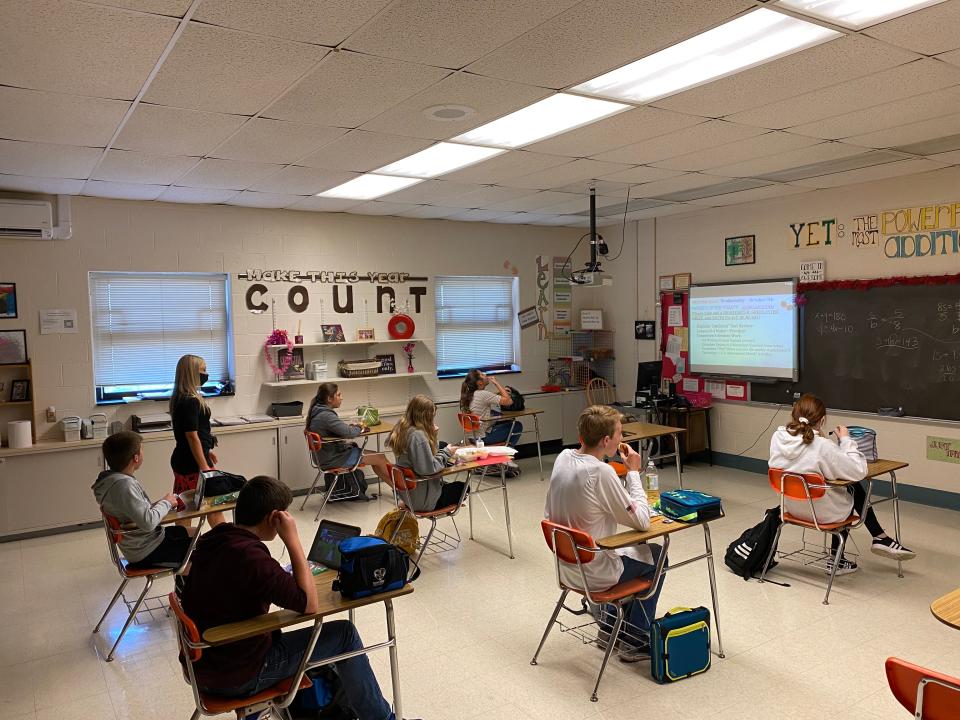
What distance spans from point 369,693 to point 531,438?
236 inches

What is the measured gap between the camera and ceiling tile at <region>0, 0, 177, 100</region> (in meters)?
2.52

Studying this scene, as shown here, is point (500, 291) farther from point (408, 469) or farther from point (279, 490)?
point (279, 490)

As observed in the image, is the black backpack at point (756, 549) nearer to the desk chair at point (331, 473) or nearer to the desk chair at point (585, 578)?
the desk chair at point (585, 578)

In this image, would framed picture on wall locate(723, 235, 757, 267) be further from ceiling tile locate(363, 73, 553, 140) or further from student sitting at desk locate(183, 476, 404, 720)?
student sitting at desk locate(183, 476, 404, 720)

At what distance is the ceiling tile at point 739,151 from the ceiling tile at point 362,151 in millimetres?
1967

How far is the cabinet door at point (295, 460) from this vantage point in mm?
6906

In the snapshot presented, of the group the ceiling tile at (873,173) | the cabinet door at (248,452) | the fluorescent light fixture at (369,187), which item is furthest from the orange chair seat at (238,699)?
the ceiling tile at (873,173)

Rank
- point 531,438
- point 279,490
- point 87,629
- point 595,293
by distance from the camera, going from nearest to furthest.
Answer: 1. point 279,490
2. point 87,629
3. point 531,438
4. point 595,293

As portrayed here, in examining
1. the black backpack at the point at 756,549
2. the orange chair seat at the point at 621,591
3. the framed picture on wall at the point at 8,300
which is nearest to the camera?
the orange chair seat at the point at 621,591

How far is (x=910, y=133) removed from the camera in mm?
4645

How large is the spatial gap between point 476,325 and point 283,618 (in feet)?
21.1

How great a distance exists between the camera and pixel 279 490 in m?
2.62

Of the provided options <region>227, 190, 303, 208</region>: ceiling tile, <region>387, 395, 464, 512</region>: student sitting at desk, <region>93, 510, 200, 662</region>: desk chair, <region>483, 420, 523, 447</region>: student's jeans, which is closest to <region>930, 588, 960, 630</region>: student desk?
<region>387, 395, 464, 512</region>: student sitting at desk

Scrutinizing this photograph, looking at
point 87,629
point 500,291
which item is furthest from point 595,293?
point 87,629
